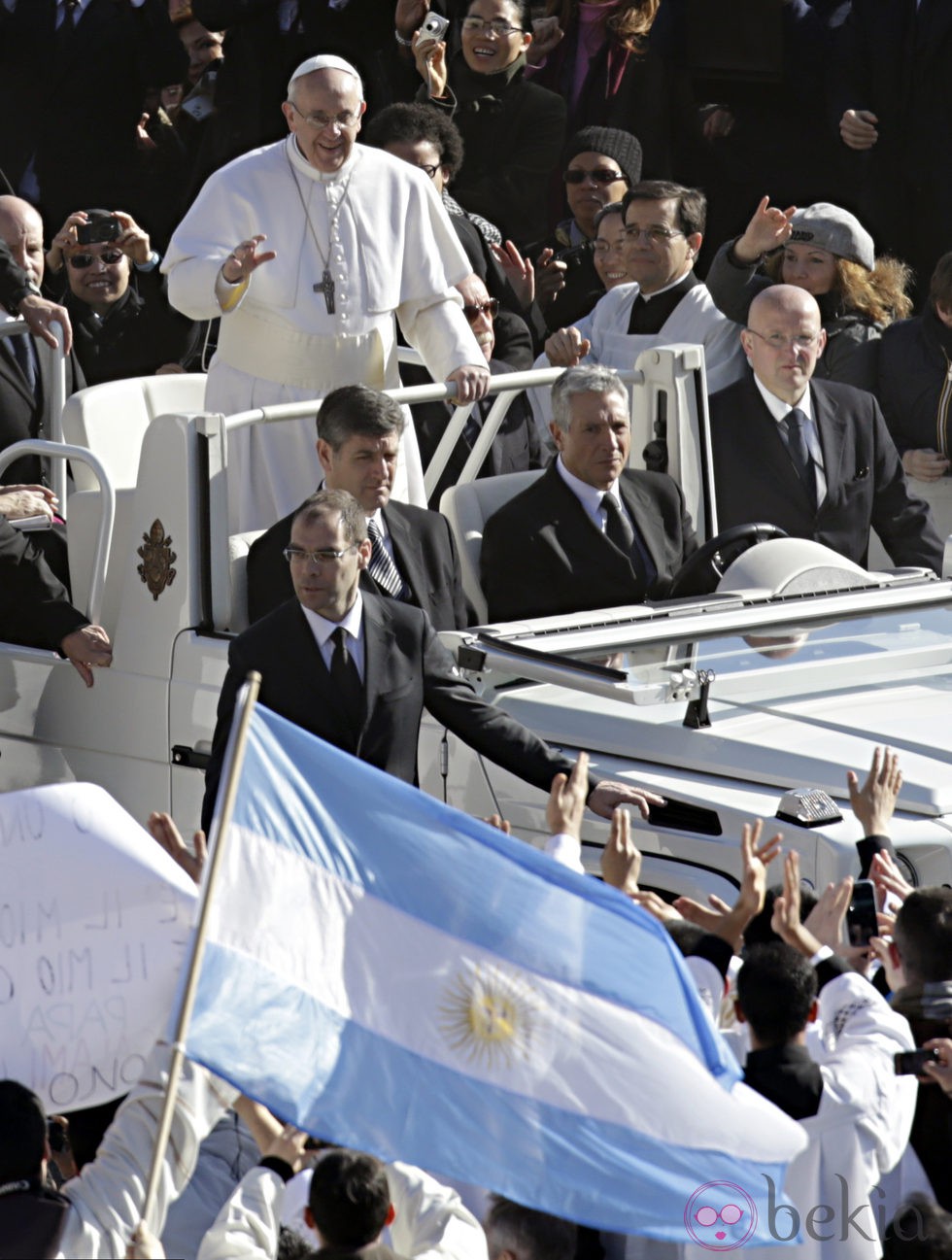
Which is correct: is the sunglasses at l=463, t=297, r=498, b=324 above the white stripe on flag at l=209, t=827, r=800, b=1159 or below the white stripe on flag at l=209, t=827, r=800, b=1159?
above

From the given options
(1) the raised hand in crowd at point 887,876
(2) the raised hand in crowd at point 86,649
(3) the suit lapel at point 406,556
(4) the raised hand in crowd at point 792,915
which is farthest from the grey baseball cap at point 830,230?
(4) the raised hand in crowd at point 792,915

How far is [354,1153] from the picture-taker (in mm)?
3666

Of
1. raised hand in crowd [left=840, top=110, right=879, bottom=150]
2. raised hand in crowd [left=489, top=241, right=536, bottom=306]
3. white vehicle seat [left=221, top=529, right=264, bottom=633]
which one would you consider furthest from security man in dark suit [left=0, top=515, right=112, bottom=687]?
raised hand in crowd [left=840, top=110, right=879, bottom=150]

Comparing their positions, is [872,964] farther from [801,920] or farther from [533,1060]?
[533,1060]

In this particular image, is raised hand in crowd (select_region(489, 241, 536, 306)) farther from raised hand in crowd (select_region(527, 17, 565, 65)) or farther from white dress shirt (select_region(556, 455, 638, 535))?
white dress shirt (select_region(556, 455, 638, 535))

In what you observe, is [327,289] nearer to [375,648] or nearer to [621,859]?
[375,648]

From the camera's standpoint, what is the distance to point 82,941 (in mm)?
4273

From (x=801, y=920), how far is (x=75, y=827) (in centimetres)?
149

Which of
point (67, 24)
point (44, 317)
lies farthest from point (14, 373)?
point (67, 24)

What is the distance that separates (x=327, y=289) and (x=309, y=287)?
6 centimetres

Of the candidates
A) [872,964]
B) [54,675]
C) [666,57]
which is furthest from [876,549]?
[872,964]

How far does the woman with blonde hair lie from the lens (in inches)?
385

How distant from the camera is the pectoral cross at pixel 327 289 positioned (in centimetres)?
798

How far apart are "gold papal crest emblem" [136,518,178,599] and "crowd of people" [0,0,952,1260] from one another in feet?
0.81
